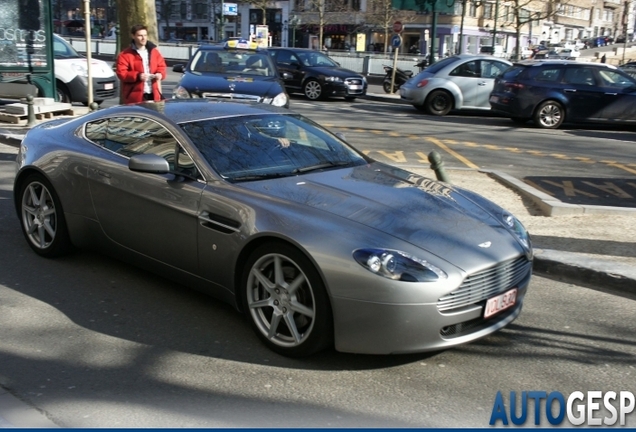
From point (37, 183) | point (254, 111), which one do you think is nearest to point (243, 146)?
point (254, 111)

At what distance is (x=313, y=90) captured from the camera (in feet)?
78.1

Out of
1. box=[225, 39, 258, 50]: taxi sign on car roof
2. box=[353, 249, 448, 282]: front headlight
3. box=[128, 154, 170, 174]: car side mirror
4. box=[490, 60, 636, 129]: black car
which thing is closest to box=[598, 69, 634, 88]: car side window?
box=[490, 60, 636, 129]: black car

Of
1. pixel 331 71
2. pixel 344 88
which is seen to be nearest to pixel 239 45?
pixel 344 88

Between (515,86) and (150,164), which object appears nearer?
(150,164)

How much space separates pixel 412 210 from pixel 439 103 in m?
16.3

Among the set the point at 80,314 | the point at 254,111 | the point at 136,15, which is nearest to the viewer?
the point at 80,314

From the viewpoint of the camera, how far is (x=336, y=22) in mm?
68688

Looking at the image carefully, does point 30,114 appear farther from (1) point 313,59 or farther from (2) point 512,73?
(1) point 313,59

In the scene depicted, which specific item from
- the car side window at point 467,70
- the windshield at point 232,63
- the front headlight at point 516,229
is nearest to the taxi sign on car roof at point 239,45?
the windshield at point 232,63

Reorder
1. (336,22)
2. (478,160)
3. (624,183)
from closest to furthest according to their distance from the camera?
(624,183), (478,160), (336,22)

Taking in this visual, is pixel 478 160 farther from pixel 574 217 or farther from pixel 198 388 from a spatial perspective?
pixel 198 388

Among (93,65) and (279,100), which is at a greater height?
(93,65)

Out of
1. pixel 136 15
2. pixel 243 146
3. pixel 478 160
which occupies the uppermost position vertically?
pixel 136 15

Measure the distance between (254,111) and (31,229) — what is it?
2.20 meters
